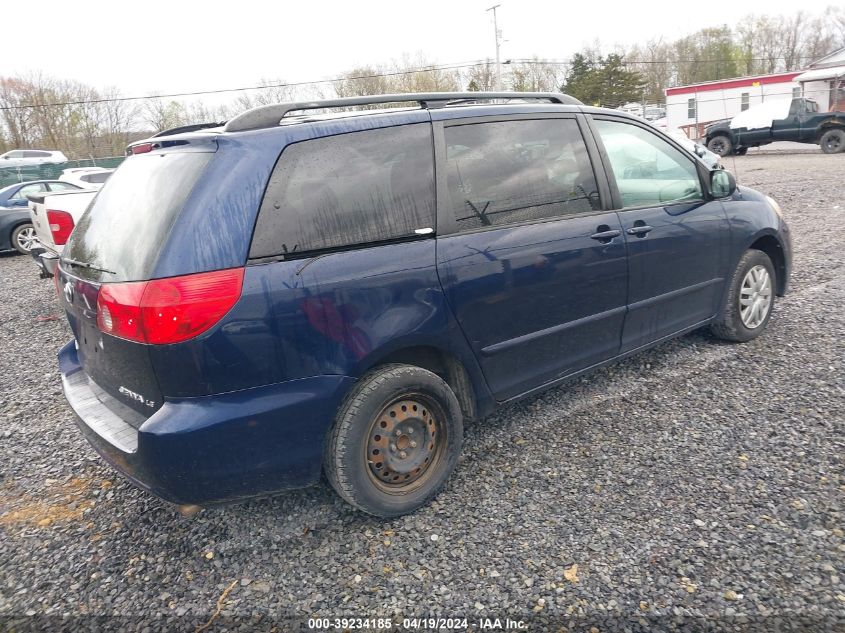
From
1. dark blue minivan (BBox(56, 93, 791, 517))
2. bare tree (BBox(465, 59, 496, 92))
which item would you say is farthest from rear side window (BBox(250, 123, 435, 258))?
bare tree (BBox(465, 59, 496, 92))

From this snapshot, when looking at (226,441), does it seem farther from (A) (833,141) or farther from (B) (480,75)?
(B) (480,75)

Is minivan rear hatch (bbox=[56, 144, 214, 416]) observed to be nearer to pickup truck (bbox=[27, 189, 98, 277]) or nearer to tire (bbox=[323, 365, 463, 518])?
tire (bbox=[323, 365, 463, 518])

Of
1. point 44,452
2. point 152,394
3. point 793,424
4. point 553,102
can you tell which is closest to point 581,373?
point 793,424

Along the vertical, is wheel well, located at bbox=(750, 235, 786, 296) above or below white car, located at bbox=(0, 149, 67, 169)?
below

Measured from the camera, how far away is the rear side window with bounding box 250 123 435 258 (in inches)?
92.7

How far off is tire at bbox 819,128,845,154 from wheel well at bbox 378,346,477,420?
23828 mm

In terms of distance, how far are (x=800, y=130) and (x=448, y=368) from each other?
79.6 feet

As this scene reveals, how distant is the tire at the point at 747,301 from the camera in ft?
13.9

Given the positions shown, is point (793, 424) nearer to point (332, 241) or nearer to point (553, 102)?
point (553, 102)

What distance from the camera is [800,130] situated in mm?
21672

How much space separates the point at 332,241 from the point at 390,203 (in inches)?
13.7

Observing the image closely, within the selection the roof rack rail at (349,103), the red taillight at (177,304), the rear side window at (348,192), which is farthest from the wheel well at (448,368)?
the roof rack rail at (349,103)

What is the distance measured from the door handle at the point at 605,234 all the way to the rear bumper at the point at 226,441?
Answer: 165 cm

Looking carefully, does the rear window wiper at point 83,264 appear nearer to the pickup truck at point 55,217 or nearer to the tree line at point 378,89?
the pickup truck at point 55,217
